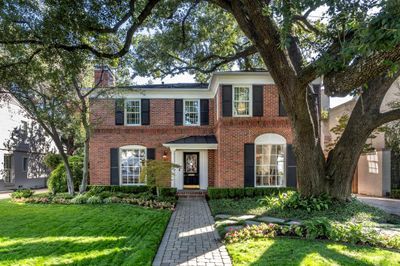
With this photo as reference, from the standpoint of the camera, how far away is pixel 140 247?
18.7 feet

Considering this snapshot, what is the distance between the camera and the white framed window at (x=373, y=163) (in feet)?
51.3

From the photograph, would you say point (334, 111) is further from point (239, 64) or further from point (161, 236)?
point (161, 236)

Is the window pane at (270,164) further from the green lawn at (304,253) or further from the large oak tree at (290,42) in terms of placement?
the green lawn at (304,253)

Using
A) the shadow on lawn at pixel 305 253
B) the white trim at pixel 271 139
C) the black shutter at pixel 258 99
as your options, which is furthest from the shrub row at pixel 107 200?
the shadow on lawn at pixel 305 253

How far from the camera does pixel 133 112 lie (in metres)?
16.3

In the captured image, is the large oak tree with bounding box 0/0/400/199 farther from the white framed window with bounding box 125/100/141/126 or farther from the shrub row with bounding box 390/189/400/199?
the shrub row with bounding box 390/189/400/199

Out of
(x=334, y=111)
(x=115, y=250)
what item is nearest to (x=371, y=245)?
(x=115, y=250)

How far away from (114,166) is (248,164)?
720cm

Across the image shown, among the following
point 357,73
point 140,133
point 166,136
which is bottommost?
point 166,136

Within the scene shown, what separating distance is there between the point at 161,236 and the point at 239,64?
10741 millimetres

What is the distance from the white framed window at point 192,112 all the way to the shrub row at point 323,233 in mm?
10350

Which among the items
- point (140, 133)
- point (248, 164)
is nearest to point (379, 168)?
point (248, 164)

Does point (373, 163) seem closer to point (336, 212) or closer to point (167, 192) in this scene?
point (336, 212)

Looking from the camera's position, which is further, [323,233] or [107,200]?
[107,200]
